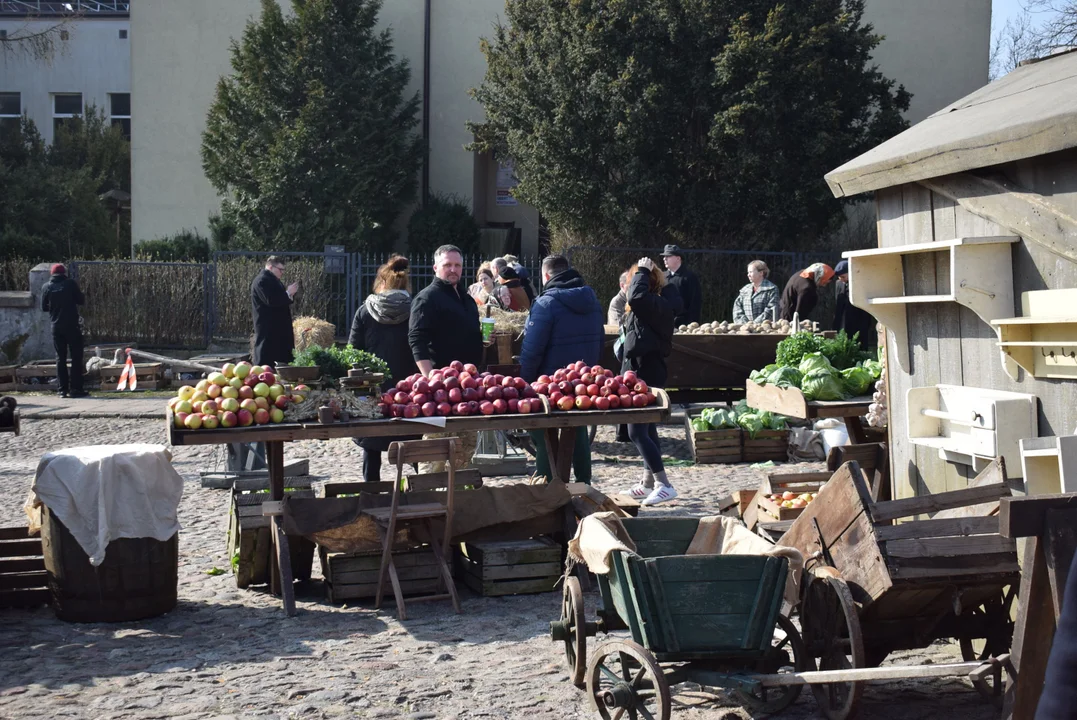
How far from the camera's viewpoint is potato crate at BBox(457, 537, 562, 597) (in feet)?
23.3

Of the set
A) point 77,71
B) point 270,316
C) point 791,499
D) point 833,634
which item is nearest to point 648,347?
point 791,499

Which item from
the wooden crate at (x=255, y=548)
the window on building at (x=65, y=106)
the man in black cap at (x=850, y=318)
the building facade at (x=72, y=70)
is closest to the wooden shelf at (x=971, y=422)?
the wooden crate at (x=255, y=548)

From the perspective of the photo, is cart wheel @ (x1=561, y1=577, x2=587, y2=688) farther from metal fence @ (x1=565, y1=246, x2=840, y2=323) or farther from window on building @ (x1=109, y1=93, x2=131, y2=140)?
window on building @ (x1=109, y1=93, x2=131, y2=140)

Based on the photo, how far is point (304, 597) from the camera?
722 cm

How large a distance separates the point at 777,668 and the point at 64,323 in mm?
15011

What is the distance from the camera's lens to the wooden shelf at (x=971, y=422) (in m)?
4.98

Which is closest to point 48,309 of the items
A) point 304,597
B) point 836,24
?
point 304,597

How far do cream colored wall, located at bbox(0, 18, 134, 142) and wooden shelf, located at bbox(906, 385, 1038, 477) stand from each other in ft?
109

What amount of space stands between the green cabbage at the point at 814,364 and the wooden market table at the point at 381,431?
118 cm

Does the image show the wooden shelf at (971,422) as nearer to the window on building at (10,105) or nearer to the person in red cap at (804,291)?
the person in red cap at (804,291)

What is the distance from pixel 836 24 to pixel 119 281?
13600 mm

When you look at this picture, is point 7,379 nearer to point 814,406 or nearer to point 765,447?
point 765,447

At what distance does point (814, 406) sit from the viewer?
759 cm

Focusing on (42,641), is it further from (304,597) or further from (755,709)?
(755,709)
